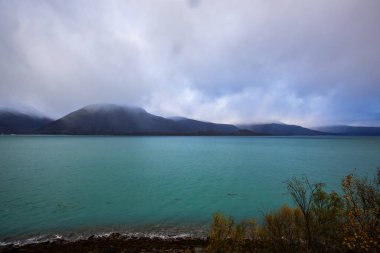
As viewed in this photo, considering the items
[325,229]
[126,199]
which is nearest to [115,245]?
[126,199]

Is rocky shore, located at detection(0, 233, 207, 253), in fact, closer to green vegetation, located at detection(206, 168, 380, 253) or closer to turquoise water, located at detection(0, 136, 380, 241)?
turquoise water, located at detection(0, 136, 380, 241)

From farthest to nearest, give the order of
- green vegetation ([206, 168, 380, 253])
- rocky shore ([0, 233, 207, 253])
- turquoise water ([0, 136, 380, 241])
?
turquoise water ([0, 136, 380, 241]) → rocky shore ([0, 233, 207, 253]) → green vegetation ([206, 168, 380, 253])

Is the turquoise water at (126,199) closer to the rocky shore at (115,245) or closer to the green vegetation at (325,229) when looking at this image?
the rocky shore at (115,245)

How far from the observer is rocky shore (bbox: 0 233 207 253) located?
16016 mm

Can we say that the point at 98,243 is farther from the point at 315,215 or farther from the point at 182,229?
the point at 315,215

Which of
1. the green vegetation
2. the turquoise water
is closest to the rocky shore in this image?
the turquoise water

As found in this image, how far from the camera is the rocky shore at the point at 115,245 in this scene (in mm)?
16016

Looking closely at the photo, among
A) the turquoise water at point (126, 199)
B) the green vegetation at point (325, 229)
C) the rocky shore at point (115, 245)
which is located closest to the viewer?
the green vegetation at point (325, 229)

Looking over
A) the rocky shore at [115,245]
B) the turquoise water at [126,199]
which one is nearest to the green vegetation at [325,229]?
the rocky shore at [115,245]

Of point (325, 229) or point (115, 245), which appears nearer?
point (325, 229)

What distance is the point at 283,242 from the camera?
12.9 metres

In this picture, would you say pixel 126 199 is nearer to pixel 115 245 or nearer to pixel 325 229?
pixel 115 245

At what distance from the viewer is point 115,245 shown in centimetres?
1702

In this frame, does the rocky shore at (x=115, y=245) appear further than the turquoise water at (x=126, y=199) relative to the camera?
No
